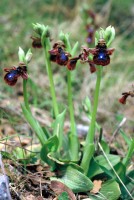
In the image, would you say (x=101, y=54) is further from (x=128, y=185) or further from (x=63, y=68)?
(x=63, y=68)

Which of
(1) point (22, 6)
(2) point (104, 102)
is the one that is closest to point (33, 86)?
(2) point (104, 102)

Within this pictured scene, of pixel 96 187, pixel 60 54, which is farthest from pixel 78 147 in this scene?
pixel 60 54

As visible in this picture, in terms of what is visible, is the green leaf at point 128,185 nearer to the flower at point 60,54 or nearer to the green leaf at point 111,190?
the green leaf at point 111,190

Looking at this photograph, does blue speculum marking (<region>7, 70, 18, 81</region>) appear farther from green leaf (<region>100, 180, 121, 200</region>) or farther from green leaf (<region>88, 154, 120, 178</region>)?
green leaf (<region>100, 180, 121, 200</region>)

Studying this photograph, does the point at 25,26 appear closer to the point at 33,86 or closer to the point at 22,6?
the point at 22,6

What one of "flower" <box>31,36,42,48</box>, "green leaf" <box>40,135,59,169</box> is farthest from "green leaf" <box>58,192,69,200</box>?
"flower" <box>31,36,42,48</box>

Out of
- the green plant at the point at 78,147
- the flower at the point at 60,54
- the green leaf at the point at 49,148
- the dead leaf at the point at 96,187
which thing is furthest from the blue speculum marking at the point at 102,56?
the dead leaf at the point at 96,187
